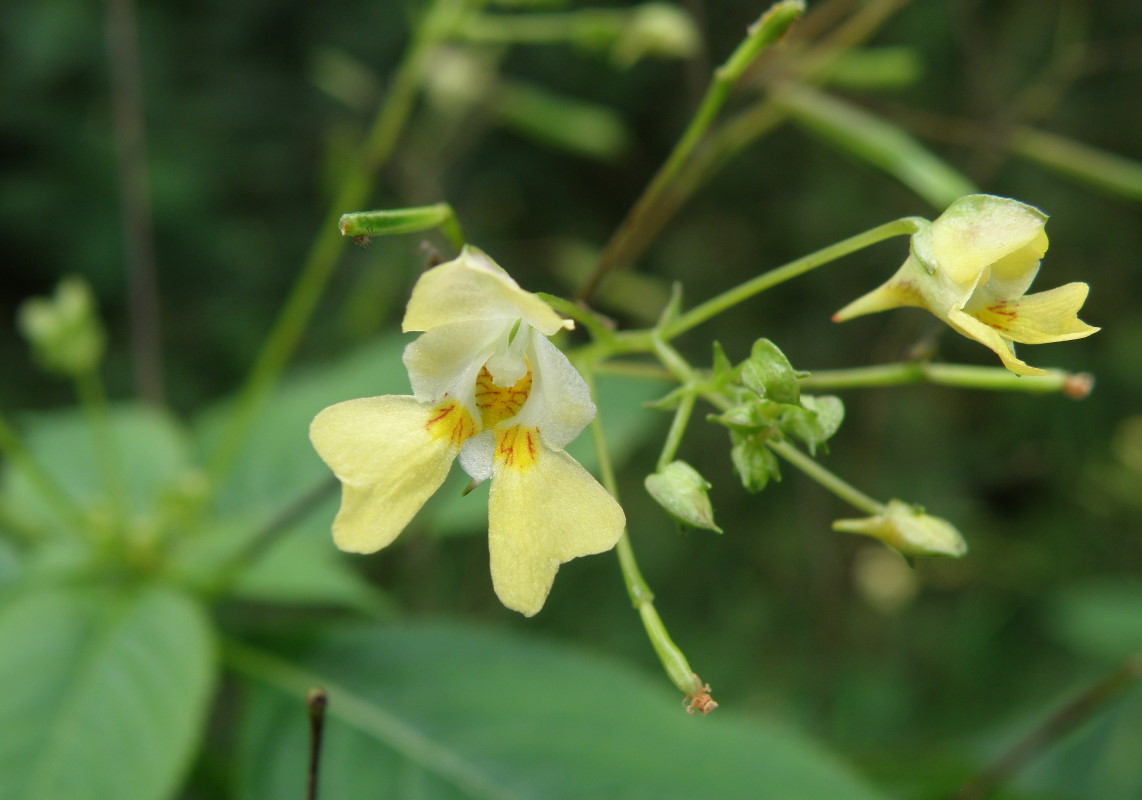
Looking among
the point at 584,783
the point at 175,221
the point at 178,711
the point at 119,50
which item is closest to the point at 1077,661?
the point at 584,783

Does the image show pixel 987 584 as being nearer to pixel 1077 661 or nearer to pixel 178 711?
pixel 1077 661

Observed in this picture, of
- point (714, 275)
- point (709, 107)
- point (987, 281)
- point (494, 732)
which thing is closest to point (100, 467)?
point (494, 732)

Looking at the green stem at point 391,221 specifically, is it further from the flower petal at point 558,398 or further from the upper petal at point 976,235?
the upper petal at point 976,235

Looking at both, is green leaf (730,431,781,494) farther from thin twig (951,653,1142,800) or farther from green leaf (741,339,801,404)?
thin twig (951,653,1142,800)

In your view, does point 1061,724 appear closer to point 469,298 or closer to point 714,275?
point 469,298

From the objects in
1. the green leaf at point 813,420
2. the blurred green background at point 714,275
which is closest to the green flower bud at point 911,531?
the green leaf at point 813,420

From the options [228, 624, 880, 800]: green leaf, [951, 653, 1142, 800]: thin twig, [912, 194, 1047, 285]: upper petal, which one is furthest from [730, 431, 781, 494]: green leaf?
[228, 624, 880, 800]: green leaf
